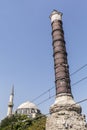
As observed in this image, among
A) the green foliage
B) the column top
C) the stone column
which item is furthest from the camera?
the green foliage

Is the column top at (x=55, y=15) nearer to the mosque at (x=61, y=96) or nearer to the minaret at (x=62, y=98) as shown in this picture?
the mosque at (x=61, y=96)

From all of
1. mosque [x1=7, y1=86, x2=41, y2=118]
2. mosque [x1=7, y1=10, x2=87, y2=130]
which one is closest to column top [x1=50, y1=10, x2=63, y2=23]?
mosque [x1=7, y1=10, x2=87, y2=130]

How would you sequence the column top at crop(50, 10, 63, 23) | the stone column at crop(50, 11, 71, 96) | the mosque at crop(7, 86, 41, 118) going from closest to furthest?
the stone column at crop(50, 11, 71, 96)
the column top at crop(50, 10, 63, 23)
the mosque at crop(7, 86, 41, 118)

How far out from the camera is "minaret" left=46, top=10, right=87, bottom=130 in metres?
17.1

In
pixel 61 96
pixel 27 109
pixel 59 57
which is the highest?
pixel 59 57

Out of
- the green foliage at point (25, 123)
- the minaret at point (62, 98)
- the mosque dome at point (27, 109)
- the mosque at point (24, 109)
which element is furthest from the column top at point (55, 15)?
the mosque dome at point (27, 109)

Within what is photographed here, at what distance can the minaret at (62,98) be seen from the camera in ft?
56.2

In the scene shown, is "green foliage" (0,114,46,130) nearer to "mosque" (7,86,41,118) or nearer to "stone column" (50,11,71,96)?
"stone column" (50,11,71,96)

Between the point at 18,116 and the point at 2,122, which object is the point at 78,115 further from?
the point at 2,122

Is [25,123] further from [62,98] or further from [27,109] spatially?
[27,109]

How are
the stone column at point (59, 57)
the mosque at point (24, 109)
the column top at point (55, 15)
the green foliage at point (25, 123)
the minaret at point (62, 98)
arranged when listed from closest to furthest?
1. the minaret at point (62, 98)
2. the stone column at point (59, 57)
3. the column top at point (55, 15)
4. the green foliage at point (25, 123)
5. the mosque at point (24, 109)

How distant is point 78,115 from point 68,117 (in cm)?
92

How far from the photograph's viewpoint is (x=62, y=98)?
1814 centimetres

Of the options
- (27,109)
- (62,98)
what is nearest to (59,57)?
(62,98)
